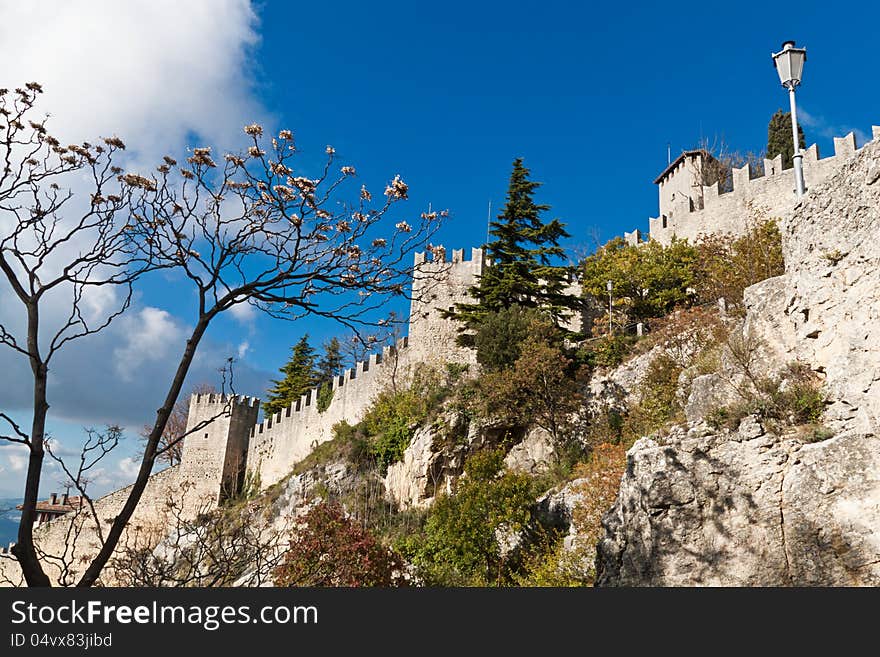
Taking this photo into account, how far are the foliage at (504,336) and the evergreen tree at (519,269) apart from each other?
1336mm

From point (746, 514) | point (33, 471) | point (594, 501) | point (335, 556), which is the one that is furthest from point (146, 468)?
point (594, 501)

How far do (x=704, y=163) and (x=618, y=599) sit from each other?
125 ft

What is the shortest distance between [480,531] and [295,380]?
2900 cm

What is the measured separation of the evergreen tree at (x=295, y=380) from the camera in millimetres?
42344

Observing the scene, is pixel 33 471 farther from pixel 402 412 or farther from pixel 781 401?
pixel 402 412

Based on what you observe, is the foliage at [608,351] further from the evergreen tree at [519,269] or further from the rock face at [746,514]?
the rock face at [746,514]

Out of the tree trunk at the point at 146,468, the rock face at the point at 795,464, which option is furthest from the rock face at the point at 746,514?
the tree trunk at the point at 146,468

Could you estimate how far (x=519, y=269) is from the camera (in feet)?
85.2

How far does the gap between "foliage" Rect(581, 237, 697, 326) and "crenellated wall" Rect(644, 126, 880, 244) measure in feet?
4.87

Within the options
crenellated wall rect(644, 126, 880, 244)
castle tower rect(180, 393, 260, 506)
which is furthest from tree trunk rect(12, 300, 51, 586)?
castle tower rect(180, 393, 260, 506)

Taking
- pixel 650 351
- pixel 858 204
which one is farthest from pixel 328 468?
pixel 858 204

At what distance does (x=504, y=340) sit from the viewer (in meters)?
22.6

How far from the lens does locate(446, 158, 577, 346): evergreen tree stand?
25.3 metres

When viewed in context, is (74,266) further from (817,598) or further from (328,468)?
(328,468)
